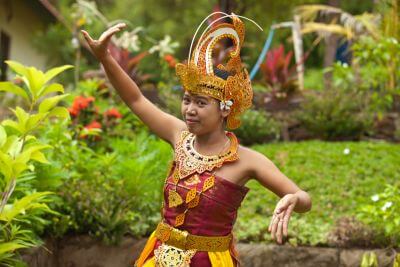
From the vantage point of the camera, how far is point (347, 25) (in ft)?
42.8

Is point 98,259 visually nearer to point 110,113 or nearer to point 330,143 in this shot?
point 110,113

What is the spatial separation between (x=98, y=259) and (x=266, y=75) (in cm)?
610

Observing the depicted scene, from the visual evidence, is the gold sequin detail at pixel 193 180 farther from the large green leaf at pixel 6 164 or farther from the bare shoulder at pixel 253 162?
the large green leaf at pixel 6 164

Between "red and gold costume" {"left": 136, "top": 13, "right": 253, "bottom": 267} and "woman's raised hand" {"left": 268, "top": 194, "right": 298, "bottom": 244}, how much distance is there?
13.3 inches

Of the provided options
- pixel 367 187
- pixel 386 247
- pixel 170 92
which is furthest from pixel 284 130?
pixel 386 247

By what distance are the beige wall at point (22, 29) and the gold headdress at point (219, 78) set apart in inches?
449

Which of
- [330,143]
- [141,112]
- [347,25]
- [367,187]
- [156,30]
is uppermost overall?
[156,30]

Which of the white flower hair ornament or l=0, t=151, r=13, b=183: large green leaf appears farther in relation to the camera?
l=0, t=151, r=13, b=183: large green leaf

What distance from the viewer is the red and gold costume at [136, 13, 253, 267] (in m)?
3.78

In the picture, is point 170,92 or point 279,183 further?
point 170,92

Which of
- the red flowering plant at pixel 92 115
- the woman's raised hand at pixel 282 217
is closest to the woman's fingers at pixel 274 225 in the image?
the woman's raised hand at pixel 282 217

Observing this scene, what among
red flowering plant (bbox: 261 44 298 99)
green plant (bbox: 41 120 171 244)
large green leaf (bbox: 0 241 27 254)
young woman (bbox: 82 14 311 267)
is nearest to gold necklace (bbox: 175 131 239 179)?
young woman (bbox: 82 14 311 267)

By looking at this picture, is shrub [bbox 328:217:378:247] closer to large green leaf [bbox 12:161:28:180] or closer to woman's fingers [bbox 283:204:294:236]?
woman's fingers [bbox 283:204:294:236]

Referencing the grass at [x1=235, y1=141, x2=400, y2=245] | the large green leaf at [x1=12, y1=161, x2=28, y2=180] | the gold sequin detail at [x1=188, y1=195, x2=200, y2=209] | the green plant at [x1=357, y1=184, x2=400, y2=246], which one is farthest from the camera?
the grass at [x1=235, y1=141, x2=400, y2=245]
